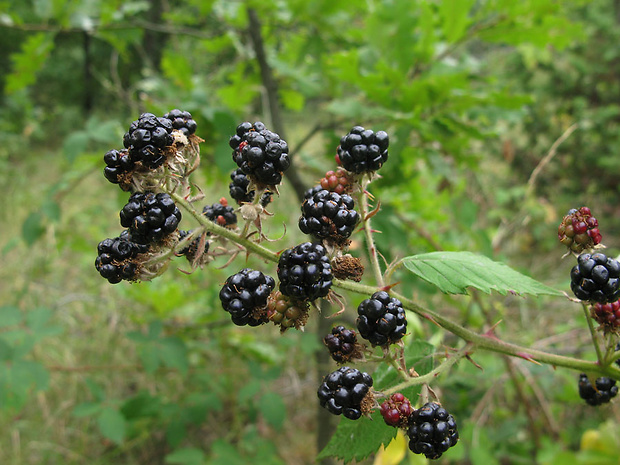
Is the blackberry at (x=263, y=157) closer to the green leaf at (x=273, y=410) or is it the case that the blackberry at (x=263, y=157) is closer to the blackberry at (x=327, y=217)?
the blackberry at (x=327, y=217)

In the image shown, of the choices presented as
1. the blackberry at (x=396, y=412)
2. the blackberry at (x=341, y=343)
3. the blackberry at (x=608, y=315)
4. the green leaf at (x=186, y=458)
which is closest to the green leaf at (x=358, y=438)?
the blackberry at (x=396, y=412)

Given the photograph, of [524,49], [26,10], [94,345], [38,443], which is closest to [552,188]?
[524,49]

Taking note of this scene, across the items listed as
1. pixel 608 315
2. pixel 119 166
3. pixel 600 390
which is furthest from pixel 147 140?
pixel 600 390

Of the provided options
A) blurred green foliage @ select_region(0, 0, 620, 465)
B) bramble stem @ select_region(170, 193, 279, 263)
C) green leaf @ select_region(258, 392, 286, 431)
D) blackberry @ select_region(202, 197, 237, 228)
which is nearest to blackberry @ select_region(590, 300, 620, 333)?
blurred green foliage @ select_region(0, 0, 620, 465)

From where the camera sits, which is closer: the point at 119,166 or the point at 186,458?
the point at 119,166

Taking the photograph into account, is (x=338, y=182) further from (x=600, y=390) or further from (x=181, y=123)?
(x=600, y=390)
